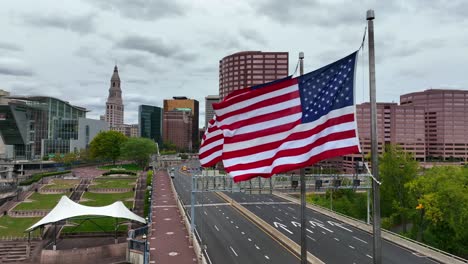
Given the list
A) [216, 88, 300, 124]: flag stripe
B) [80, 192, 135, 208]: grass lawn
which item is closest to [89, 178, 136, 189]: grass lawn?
[80, 192, 135, 208]: grass lawn

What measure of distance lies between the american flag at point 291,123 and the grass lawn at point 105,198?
57.8m

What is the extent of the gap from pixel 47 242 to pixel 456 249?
52.7 metres

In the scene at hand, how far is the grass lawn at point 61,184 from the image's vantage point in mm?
82750

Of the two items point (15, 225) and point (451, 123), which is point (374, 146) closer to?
point (15, 225)

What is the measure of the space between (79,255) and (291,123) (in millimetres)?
36355

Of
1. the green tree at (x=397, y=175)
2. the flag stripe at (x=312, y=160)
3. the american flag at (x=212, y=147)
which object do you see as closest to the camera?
the flag stripe at (x=312, y=160)

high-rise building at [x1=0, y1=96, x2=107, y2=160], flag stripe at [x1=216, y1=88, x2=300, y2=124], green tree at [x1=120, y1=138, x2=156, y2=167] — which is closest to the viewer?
flag stripe at [x1=216, y1=88, x2=300, y2=124]

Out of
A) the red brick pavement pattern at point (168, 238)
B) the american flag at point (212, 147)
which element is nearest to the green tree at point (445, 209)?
the red brick pavement pattern at point (168, 238)

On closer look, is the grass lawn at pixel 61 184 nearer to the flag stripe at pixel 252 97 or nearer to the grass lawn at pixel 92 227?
the grass lawn at pixel 92 227

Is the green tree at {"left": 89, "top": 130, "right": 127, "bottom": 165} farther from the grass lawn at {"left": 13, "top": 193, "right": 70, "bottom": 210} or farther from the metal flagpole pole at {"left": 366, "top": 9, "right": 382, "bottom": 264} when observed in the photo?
the metal flagpole pole at {"left": 366, "top": 9, "right": 382, "bottom": 264}

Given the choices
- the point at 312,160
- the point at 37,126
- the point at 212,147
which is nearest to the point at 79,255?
the point at 212,147

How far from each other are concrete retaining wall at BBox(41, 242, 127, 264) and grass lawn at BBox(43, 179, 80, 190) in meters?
45.4

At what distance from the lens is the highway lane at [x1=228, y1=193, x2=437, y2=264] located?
36.6 metres

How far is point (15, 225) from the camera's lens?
52906mm
